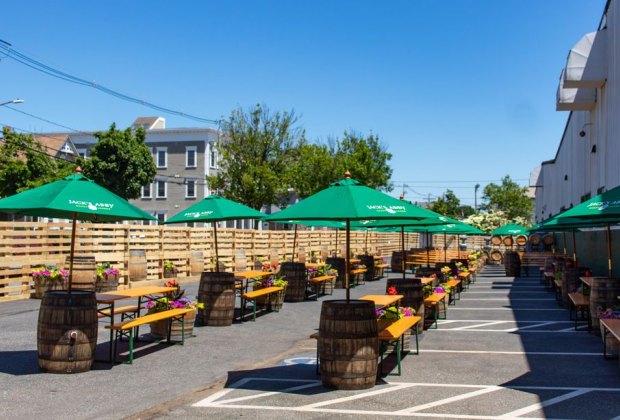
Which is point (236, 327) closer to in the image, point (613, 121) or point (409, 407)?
point (409, 407)

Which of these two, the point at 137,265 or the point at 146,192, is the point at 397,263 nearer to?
the point at 137,265

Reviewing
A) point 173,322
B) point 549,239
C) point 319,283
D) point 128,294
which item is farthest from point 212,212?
point 549,239

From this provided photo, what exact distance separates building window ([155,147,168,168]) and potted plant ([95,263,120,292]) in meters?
37.8

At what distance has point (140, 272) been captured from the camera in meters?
21.8

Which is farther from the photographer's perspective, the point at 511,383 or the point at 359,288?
the point at 359,288

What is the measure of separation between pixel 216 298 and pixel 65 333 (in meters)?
4.94

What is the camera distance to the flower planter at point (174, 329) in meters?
11.5

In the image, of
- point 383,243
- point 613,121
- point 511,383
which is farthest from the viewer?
point 383,243

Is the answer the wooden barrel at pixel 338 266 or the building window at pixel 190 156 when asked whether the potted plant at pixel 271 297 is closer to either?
the wooden barrel at pixel 338 266

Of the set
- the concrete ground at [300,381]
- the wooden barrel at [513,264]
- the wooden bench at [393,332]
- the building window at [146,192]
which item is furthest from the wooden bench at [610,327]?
the building window at [146,192]

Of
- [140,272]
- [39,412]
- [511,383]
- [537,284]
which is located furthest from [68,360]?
[537,284]

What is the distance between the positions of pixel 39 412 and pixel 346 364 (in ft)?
11.4

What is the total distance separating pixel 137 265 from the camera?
21.8 m

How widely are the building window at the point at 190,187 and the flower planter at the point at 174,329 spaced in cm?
4414
